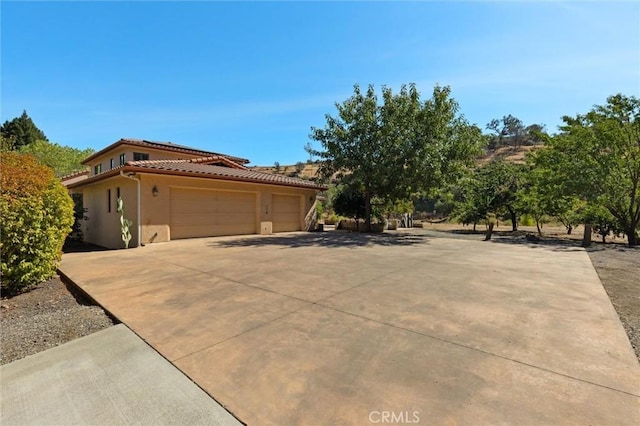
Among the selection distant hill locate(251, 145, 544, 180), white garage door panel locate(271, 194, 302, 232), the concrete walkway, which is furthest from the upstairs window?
distant hill locate(251, 145, 544, 180)

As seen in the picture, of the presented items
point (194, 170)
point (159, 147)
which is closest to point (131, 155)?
point (159, 147)

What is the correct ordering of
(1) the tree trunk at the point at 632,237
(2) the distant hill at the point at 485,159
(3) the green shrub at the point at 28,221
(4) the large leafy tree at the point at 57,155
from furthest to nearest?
(2) the distant hill at the point at 485,159
(4) the large leafy tree at the point at 57,155
(1) the tree trunk at the point at 632,237
(3) the green shrub at the point at 28,221

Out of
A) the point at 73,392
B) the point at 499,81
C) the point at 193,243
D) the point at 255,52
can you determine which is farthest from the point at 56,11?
the point at 499,81

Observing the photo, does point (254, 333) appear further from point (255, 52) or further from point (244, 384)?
point (255, 52)

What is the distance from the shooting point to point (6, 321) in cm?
433

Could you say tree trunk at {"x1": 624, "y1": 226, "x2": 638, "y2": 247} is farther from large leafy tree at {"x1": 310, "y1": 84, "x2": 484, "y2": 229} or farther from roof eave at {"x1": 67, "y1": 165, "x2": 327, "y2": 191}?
roof eave at {"x1": 67, "y1": 165, "x2": 327, "y2": 191}

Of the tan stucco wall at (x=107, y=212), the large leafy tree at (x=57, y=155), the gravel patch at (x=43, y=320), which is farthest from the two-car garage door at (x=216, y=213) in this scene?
the large leafy tree at (x=57, y=155)

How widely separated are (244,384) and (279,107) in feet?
74.5

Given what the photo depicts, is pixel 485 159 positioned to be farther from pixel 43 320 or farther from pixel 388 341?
pixel 43 320

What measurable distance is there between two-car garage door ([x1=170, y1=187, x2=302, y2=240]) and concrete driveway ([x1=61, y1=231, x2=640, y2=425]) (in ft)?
20.2

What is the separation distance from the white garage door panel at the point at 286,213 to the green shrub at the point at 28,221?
11.0m

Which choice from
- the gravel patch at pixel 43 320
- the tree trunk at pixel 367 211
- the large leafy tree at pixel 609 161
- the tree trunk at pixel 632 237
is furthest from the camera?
the tree trunk at pixel 367 211

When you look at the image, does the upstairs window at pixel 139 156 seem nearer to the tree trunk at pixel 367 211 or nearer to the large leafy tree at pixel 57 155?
the tree trunk at pixel 367 211

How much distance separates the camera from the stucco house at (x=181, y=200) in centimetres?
1190
